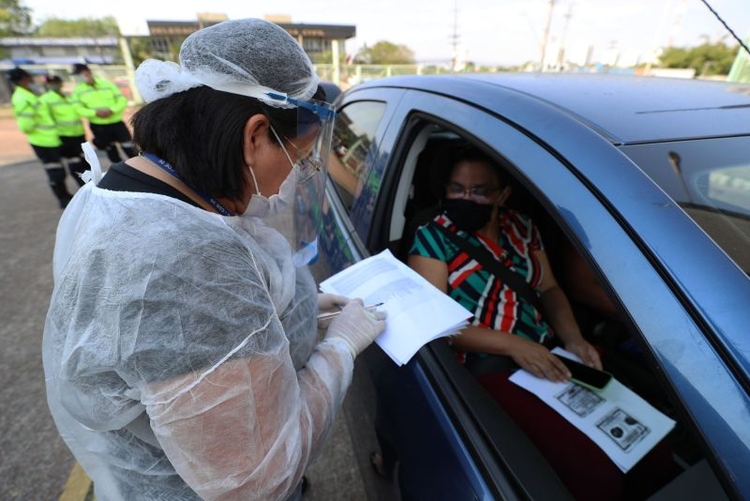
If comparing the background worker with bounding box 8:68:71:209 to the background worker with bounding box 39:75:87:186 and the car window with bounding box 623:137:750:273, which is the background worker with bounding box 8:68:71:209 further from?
the car window with bounding box 623:137:750:273

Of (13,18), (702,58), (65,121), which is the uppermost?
(13,18)

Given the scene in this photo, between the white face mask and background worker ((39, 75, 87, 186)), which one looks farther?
background worker ((39, 75, 87, 186))

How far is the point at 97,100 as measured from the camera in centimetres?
589

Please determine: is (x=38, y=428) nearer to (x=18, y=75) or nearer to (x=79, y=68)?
(x=18, y=75)

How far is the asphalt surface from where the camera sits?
4.96 feet

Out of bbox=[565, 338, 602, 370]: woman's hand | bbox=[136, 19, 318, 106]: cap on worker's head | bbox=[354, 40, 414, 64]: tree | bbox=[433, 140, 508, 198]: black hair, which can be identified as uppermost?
bbox=[136, 19, 318, 106]: cap on worker's head

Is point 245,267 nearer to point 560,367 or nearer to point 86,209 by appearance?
point 86,209

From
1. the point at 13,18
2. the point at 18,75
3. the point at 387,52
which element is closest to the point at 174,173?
the point at 18,75

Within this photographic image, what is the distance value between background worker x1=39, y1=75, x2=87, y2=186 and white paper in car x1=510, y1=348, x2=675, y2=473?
5968 mm

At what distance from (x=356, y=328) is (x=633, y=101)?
1.01 meters

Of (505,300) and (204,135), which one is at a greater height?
(204,135)

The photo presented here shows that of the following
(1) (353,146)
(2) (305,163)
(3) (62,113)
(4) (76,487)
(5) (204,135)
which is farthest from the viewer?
(3) (62,113)

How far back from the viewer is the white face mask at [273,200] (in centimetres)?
90

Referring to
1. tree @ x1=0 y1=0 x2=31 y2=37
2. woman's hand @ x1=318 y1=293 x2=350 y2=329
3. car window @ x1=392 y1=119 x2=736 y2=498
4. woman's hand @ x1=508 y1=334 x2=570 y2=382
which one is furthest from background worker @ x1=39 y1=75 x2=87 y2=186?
tree @ x1=0 y1=0 x2=31 y2=37
